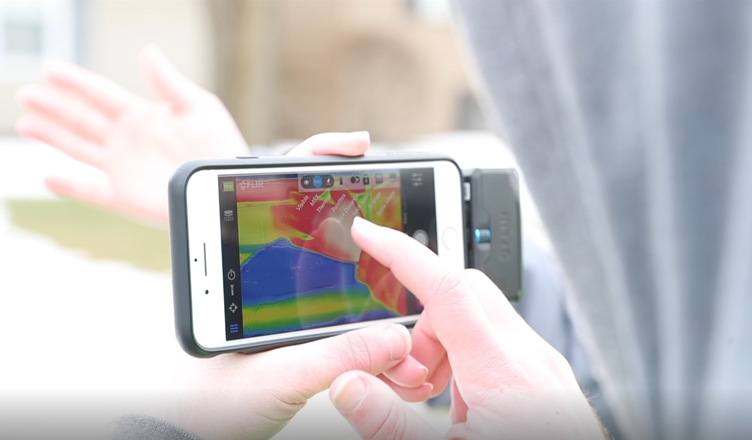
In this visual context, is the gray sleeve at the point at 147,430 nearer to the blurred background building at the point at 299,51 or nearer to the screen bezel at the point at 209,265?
the screen bezel at the point at 209,265

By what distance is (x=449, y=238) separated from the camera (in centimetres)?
62

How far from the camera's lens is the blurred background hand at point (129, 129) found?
0.86 m

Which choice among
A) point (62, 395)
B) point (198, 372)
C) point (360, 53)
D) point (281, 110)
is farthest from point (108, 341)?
point (360, 53)

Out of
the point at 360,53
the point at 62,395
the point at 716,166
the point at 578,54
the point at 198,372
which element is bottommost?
the point at 62,395

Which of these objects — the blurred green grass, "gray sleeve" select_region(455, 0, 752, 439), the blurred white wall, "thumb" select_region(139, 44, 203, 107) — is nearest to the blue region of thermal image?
"gray sleeve" select_region(455, 0, 752, 439)

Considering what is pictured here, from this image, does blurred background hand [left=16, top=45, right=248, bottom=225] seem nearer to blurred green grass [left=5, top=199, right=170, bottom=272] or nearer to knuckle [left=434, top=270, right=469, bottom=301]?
knuckle [left=434, top=270, right=469, bottom=301]

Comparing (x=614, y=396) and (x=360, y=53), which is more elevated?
(x=360, y=53)

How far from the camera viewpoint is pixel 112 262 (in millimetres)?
2191

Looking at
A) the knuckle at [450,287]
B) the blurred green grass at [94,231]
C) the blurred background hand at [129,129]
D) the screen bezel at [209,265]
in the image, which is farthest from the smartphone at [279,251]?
the blurred green grass at [94,231]

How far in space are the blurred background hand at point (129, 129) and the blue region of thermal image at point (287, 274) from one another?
0.34 metres

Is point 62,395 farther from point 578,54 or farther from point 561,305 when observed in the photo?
point 578,54

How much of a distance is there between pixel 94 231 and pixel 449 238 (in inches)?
89.4

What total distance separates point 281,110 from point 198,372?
7.28 ft

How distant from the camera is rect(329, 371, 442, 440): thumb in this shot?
46 centimetres
